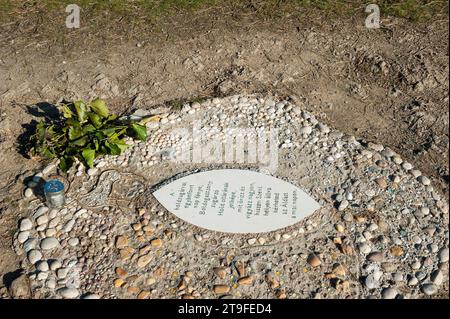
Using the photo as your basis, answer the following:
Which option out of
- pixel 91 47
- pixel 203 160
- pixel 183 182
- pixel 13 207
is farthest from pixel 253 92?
pixel 13 207

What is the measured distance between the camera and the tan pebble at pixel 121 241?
380cm

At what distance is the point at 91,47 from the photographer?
5.66m

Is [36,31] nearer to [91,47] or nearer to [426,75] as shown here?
[91,47]

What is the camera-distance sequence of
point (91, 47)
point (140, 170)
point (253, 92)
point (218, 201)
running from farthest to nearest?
point (91, 47), point (253, 92), point (140, 170), point (218, 201)

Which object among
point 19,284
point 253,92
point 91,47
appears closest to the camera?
point 19,284

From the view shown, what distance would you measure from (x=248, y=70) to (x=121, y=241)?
2.31 m

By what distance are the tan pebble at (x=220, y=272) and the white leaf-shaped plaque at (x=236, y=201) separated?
1.03 feet

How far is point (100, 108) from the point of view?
4.58m

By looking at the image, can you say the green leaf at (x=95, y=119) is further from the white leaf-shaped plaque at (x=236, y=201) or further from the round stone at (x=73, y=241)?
the round stone at (x=73, y=241)

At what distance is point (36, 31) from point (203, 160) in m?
2.72

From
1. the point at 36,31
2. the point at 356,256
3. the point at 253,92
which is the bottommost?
the point at 356,256

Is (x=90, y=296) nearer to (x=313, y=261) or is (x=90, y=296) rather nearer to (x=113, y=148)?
(x=113, y=148)

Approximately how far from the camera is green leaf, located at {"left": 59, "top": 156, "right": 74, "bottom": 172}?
4312 millimetres

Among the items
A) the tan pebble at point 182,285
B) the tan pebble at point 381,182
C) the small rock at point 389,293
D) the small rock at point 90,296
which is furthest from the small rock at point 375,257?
the small rock at point 90,296
